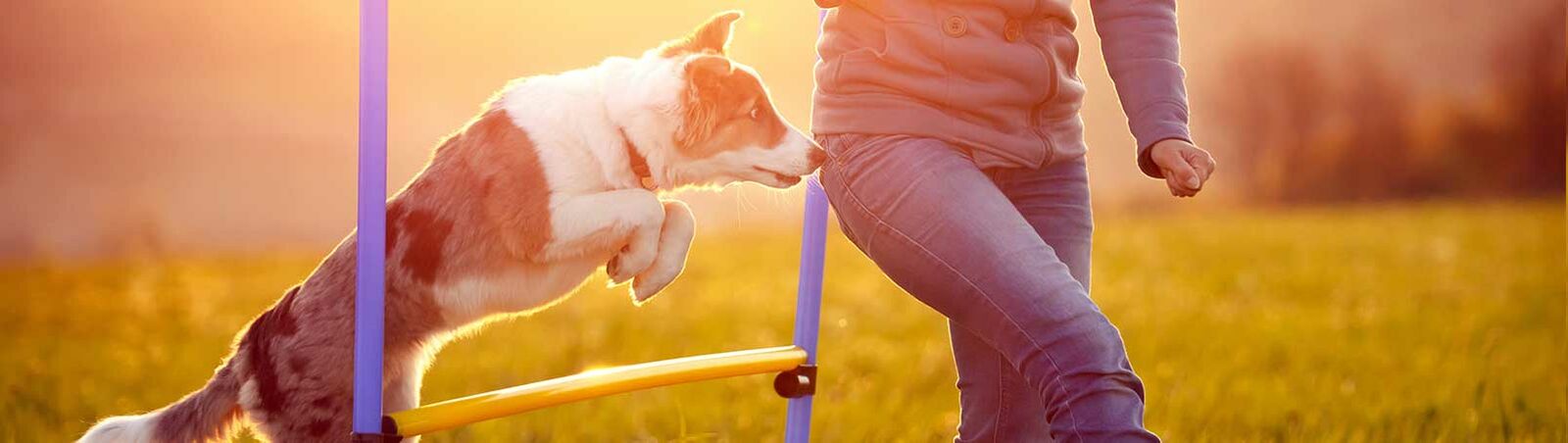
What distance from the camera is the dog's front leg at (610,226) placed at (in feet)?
6.91

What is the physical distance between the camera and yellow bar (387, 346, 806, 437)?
1979mm

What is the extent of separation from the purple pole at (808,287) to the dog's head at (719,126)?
0.30 m

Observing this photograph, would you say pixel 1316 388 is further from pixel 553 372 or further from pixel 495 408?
pixel 495 408

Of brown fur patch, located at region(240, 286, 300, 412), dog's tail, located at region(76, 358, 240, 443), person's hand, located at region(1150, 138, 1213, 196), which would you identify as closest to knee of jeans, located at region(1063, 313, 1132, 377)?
person's hand, located at region(1150, 138, 1213, 196)

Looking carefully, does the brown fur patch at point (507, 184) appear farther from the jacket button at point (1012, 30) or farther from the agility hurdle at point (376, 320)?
the jacket button at point (1012, 30)

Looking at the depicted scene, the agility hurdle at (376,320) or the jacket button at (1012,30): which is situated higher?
the jacket button at (1012,30)

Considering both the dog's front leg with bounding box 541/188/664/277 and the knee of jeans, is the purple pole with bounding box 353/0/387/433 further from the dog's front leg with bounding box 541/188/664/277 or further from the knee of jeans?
the knee of jeans

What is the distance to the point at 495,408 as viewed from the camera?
204 centimetres

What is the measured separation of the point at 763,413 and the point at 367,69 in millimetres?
2390

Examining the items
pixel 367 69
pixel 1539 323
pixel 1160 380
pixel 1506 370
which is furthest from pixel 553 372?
pixel 1539 323

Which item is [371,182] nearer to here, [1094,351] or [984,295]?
[984,295]

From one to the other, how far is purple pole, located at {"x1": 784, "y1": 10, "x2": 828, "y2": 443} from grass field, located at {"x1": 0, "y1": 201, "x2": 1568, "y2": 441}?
29cm

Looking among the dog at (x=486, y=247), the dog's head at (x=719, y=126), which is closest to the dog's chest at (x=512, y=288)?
the dog at (x=486, y=247)

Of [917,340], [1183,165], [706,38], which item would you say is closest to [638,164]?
[706,38]
